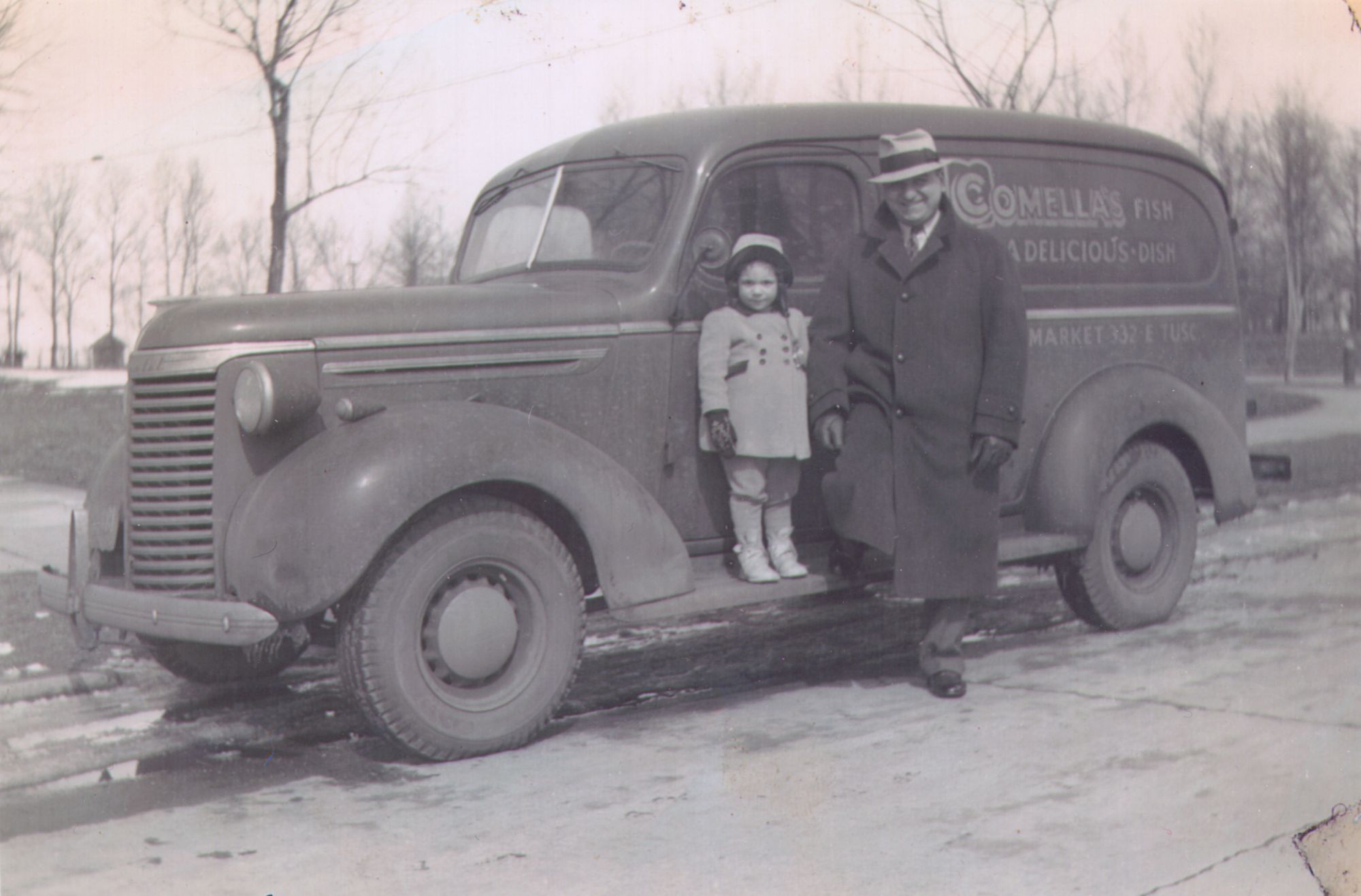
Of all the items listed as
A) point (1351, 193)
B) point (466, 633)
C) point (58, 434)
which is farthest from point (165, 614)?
point (58, 434)

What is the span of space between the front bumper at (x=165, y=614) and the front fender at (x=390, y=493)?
0.10 metres

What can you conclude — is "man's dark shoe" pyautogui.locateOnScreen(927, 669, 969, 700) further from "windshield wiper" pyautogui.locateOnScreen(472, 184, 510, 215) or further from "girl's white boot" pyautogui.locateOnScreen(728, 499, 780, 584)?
"windshield wiper" pyautogui.locateOnScreen(472, 184, 510, 215)

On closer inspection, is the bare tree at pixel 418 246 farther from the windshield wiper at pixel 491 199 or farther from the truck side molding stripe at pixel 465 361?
the truck side molding stripe at pixel 465 361

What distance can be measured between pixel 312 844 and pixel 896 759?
5.76ft

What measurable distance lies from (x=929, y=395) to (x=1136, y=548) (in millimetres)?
1769

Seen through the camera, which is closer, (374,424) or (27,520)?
(374,424)

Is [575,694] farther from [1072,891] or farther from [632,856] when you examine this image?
[1072,891]

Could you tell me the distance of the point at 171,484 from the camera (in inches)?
178

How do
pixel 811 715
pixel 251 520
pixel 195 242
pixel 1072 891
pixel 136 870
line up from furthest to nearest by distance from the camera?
1. pixel 195 242
2. pixel 811 715
3. pixel 251 520
4. pixel 136 870
5. pixel 1072 891

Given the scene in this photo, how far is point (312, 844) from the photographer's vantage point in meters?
3.65

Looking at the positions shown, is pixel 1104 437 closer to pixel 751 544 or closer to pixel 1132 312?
pixel 1132 312

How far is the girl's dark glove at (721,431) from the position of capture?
5.04 m

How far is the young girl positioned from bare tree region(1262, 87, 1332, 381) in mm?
3611

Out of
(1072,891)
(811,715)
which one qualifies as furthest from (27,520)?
(1072,891)
